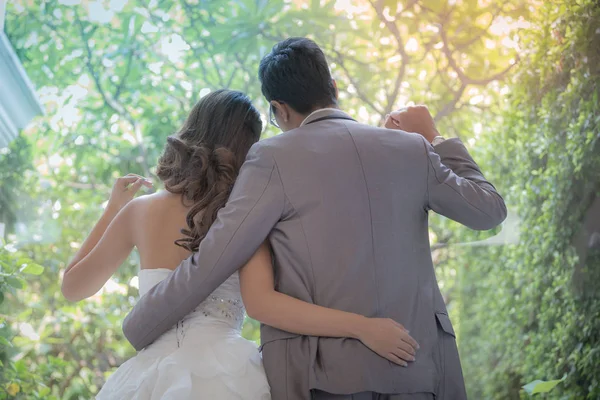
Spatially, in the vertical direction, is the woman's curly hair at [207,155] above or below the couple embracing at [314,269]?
above

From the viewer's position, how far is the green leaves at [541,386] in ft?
8.07

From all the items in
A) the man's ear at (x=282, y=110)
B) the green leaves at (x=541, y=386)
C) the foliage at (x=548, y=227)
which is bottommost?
the green leaves at (x=541, y=386)

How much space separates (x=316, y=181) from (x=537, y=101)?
1680mm

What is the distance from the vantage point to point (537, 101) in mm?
2775

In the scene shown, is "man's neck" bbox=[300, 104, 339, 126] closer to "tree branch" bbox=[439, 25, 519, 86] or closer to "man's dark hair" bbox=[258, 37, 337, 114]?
"man's dark hair" bbox=[258, 37, 337, 114]

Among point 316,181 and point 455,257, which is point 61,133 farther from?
point 316,181

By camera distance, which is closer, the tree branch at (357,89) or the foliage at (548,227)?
the foliage at (548,227)

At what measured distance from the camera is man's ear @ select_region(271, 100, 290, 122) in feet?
5.28

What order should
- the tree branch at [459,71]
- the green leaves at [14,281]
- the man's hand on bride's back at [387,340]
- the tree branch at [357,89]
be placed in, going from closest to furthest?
the man's hand on bride's back at [387,340], the green leaves at [14,281], the tree branch at [459,71], the tree branch at [357,89]

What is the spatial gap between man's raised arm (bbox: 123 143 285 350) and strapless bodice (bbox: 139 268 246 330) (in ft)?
0.46

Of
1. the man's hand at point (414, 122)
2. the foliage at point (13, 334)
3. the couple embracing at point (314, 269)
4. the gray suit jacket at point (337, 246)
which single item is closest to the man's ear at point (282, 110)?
the couple embracing at point (314, 269)

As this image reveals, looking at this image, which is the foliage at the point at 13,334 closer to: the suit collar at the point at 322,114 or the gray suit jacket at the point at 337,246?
the gray suit jacket at the point at 337,246

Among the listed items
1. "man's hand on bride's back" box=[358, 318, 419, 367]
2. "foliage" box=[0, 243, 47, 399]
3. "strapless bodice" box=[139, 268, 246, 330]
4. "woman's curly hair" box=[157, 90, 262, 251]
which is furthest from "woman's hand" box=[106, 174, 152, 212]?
"man's hand on bride's back" box=[358, 318, 419, 367]

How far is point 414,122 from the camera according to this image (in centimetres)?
172
